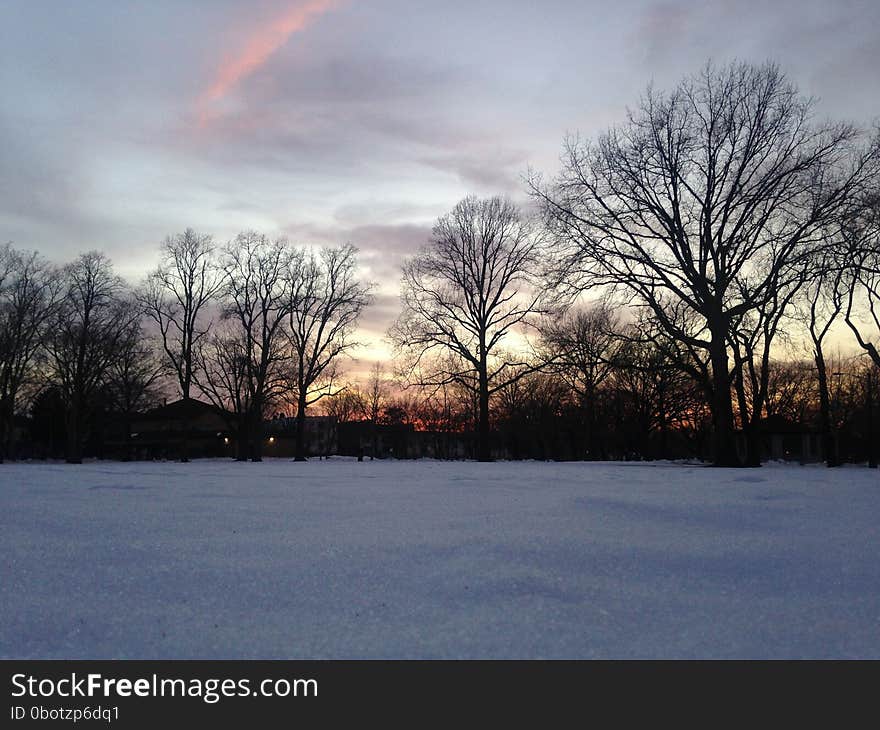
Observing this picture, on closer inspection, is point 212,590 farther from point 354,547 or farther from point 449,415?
point 449,415

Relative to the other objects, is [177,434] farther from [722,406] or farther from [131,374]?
[722,406]

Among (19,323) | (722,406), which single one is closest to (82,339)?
(19,323)

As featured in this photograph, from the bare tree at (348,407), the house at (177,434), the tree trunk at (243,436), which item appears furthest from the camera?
the bare tree at (348,407)

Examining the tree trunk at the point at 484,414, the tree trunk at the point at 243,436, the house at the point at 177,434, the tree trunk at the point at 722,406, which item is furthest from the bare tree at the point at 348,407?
the tree trunk at the point at 722,406

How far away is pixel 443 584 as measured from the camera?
3727 mm

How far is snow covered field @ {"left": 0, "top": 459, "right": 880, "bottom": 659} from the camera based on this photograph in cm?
289

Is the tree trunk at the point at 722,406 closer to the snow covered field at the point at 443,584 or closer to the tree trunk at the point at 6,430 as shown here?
the snow covered field at the point at 443,584

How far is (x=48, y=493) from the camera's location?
31.6 feet

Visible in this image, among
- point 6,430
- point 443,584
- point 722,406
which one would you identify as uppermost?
point 6,430

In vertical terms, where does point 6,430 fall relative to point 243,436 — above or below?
above

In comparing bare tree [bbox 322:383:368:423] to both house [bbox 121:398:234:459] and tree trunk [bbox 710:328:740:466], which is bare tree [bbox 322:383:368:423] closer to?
house [bbox 121:398:234:459]

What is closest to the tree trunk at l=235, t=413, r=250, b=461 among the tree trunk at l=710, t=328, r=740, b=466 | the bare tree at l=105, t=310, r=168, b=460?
the bare tree at l=105, t=310, r=168, b=460

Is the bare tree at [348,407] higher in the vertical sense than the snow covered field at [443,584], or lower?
higher

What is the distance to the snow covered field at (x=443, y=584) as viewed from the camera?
2.89 m
